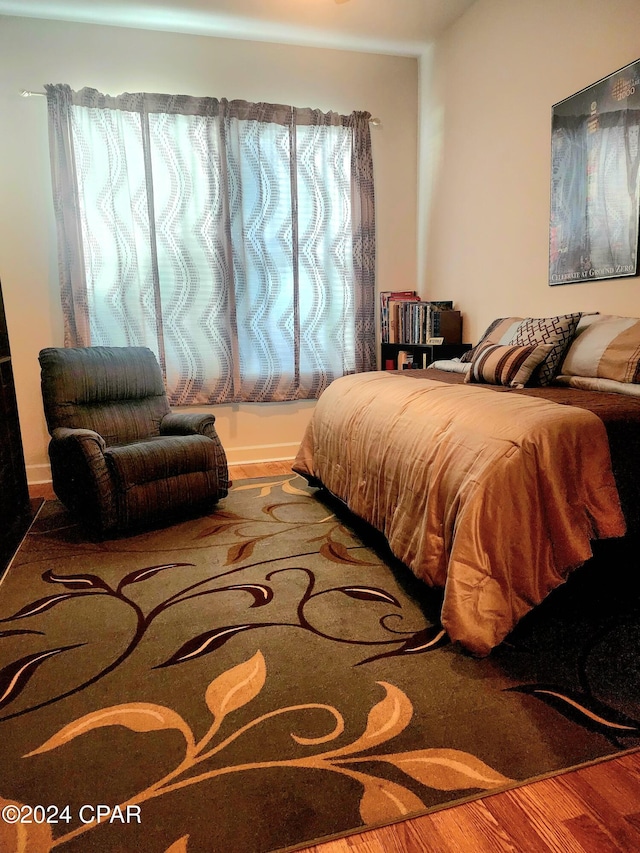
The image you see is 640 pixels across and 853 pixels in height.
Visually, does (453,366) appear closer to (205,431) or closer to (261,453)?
(205,431)

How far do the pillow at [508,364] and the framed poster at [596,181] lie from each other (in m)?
0.57

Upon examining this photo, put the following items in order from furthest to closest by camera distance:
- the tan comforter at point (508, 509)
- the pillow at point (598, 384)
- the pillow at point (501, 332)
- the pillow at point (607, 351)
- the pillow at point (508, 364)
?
1. the pillow at point (501, 332)
2. the pillow at point (508, 364)
3. the pillow at point (607, 351)
4. the pillow at point (598, 384)
5. the tan comforter at point (508, 509)

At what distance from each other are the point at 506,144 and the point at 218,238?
6.20 ft

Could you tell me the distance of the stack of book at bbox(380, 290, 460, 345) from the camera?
3.89 meters

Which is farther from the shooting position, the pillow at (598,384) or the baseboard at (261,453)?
the baseboard at (261,453)

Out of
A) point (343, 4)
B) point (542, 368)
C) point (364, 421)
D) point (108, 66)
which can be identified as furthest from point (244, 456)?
point (343, 4)

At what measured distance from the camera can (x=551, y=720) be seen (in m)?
1.42

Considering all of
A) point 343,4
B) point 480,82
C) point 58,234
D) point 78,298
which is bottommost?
point 78,298

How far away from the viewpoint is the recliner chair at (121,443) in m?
2.66

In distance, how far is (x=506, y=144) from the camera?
3.39m

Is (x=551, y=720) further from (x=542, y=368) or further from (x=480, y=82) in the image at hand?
(x=480, y=82)

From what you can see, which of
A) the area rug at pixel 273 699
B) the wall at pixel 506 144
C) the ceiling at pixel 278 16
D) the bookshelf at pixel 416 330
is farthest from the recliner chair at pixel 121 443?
the ceiling at pixel 278 16

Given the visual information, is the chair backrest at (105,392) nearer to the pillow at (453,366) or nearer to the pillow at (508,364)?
the pillow at (453,366)

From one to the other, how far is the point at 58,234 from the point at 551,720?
11.9 ft
